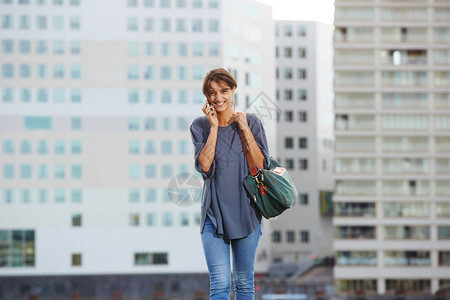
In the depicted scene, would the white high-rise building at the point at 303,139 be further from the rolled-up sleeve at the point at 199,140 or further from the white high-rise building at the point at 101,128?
the rolled-up sleeve at the point at 199,140

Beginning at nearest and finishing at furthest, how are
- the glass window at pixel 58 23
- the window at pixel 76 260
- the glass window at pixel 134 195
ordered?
1. the glass window at pixel 134 195
2. the window at pixel 76 260
3. the glass window at pixel 58 23

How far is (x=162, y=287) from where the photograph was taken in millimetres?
63469

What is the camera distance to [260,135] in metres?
4.63

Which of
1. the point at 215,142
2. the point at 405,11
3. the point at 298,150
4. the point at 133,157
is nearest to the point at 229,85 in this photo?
the point at 215,142

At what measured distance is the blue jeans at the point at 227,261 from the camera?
4.42m

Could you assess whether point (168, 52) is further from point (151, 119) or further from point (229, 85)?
point (229, 85)

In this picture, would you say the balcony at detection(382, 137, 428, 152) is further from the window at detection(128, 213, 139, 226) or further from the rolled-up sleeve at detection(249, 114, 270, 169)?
the rolled-up sleeve at detection(249, 114, 270, 169)

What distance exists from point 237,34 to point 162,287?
24.3 meters

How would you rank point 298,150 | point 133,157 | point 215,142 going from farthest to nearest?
point 298,150, point 133,157, point 215,142

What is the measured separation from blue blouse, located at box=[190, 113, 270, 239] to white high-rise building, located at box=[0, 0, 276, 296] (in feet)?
187

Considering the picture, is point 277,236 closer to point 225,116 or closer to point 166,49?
point 166,49

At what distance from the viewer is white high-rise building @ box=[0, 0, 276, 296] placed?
204 feet

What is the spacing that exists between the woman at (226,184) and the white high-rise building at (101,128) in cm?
5698

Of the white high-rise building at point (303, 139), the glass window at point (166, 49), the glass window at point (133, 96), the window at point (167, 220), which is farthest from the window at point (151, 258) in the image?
the white high-rise building at point (303, 139)
